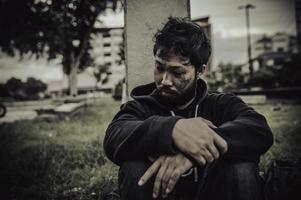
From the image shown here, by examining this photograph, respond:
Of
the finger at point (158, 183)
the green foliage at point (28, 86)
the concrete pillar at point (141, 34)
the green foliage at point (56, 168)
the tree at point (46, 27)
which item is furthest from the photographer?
the green foliage at point (28, 86)

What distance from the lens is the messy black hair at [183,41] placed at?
7.32ft

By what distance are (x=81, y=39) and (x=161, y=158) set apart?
978 inches

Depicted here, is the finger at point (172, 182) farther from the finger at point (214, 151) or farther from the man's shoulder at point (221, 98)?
the man's shoulder at point (221, 98)

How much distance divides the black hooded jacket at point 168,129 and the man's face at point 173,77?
0.30ft

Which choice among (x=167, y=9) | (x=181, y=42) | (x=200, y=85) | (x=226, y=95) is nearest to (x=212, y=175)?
(x=226, y=95)

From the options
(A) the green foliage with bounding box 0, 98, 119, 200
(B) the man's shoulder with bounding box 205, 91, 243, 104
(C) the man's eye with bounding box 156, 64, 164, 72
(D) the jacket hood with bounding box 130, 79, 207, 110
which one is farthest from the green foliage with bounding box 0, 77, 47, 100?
(B) the man's shoulder with bounding box 205, 91, 243, 104

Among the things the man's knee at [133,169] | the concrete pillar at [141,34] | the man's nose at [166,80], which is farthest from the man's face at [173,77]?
the concrete pillar at [141,34]

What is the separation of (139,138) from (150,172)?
209 millimetres

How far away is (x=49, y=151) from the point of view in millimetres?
5559

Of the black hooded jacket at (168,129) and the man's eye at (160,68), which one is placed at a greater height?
the man's eye at (160,68)

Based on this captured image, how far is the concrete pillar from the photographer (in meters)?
3.25

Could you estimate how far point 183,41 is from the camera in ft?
7.31

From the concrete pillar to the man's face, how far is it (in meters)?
0.99

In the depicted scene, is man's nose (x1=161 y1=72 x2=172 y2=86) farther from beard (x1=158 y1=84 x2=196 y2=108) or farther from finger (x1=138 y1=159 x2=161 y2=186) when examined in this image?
finger (x1=138 y1=159 x2=161 y2=186)
